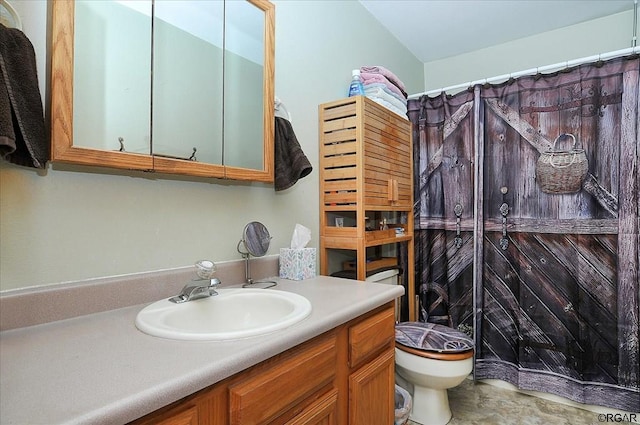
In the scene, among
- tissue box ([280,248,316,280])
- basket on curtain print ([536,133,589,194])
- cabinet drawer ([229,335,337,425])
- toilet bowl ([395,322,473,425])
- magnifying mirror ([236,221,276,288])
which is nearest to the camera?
cabinet drawer ([229,335,337,425])

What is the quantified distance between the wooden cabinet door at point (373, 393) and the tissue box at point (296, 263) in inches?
18.3

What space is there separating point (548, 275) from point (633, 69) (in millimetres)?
1226

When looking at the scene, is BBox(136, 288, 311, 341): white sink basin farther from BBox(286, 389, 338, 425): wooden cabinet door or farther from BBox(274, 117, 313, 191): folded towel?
BBox(274, 117, 313, 191): folded towel

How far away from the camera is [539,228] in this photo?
2.07 metres

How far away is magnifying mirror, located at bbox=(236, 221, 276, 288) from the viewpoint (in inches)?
53.4

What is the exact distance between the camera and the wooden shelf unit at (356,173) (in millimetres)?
1698

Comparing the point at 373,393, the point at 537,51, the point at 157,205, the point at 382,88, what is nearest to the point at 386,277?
the point at 373,393

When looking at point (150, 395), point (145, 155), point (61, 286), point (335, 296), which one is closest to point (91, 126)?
point (145, 155)

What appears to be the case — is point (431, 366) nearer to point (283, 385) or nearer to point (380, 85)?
point (283, 385)

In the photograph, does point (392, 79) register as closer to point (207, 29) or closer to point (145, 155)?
point (207, 29)

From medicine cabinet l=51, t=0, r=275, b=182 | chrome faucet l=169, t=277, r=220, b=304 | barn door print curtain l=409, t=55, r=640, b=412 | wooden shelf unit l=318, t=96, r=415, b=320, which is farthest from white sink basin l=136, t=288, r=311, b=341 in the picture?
barn door print curtain l=409, t=55, r=640, b=412

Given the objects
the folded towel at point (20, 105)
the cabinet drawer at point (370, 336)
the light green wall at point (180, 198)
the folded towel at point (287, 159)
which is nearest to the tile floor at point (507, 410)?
the cabinet drawer at point (370, 336)

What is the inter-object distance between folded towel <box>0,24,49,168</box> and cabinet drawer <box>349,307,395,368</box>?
Result: 101 centimetres

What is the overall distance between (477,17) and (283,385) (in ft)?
8.66
